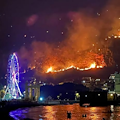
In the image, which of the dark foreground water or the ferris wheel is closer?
the dark foreground water

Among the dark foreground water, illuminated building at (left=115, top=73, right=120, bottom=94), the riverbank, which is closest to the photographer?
the riverbank

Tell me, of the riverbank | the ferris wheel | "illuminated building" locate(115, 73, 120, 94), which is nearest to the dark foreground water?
the riverbank

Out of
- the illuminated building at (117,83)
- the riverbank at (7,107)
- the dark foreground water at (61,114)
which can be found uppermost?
the illuminated building at (117,83)

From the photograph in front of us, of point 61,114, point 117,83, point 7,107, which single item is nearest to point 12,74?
point 7,107

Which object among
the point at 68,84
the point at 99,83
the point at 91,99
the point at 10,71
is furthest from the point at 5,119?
the point at 68,84

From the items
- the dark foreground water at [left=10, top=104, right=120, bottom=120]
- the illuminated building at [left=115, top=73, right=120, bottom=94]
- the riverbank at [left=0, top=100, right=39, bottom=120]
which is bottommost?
the dark foreground water at [left=10, top=104, right=120, bottom=120]

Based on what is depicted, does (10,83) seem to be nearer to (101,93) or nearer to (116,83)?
(101,93)

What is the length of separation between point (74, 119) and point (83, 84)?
10031 centimetres

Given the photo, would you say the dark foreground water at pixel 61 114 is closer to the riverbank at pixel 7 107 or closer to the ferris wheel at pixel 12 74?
the riverbank at pixel 7 107

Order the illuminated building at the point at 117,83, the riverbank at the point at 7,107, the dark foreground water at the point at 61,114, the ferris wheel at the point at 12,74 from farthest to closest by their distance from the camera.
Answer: the illuminated building at the point at 117,83 < the ferris wheel at the point at 12,74 < the dark foreground water at the point at 61,114 < the riverbank at the point at 7,107

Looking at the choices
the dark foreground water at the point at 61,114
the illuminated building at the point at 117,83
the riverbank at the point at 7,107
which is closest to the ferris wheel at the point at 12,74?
the riverbank at the point at 7,107

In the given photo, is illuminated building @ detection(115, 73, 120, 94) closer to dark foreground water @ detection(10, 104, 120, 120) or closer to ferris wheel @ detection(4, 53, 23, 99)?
ferris wheel @ detection(4, 53, 23, 99)

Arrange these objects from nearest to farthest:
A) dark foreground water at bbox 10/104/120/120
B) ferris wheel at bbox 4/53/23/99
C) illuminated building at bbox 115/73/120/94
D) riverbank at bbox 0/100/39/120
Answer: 1. riverbank at bbox 0/100/39/120
2. dark foreground water at bbox 10/104/120/120
3. ferris wheel at bbox 4/53/23/99
4. illuminated building at bbox 115/73/120/94

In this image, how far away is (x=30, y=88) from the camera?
3617 inches
